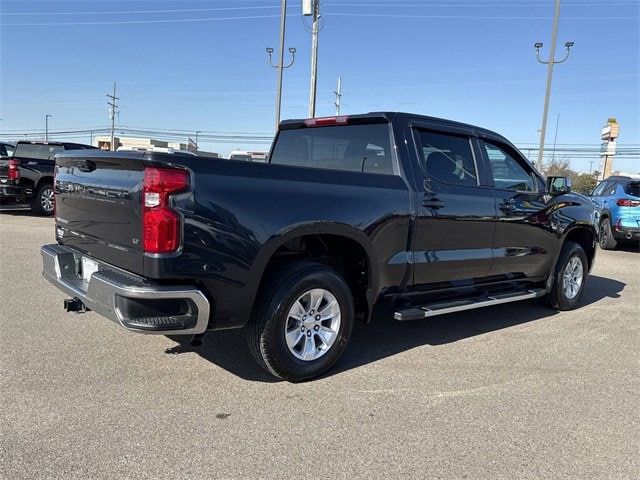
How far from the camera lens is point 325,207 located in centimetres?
375

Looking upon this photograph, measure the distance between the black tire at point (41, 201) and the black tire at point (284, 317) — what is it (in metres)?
11.6

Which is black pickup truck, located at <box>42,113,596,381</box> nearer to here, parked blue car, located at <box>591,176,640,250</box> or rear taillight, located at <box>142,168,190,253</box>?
rear taillight, located at <box>142,168,190,253</box>

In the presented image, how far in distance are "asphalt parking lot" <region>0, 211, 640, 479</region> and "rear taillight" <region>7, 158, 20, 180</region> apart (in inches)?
336

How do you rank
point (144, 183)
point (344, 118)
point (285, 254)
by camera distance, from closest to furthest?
point (144, 183) → point (285, 254) → point (344, 118)

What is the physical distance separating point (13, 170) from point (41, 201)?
102cm

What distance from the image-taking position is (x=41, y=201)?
43.6ft

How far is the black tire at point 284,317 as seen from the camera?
360cm

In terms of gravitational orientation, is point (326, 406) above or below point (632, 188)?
below

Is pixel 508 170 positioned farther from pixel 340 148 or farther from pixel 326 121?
pixel 326 121

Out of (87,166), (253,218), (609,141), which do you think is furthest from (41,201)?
(609,141)

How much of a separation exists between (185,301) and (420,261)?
2091 millimetres

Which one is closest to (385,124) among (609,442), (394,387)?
(394,387)

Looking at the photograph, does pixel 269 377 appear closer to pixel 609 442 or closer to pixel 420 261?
pixel 420 261

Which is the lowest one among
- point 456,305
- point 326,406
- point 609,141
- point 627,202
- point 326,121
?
point 326,406
